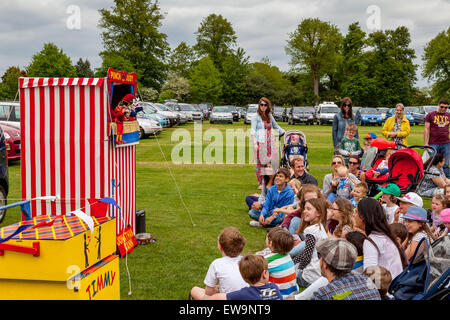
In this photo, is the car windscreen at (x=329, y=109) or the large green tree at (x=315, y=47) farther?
the large green tree at (x=315, y=47)

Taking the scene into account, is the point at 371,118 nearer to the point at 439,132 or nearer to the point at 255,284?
the point at 439,132

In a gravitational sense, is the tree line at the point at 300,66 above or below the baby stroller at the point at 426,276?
above

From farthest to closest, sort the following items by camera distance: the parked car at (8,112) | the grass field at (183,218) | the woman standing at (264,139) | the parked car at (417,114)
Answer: the parked car at (417,114), the parked car at (8,112), the woman standing at (264,139), the grass field at (183,218)

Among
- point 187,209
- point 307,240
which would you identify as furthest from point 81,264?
point 187,209

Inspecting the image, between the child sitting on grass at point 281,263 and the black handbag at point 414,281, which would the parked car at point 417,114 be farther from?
the black handbag at point 414,281

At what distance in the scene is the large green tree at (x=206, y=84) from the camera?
6209 centimetres

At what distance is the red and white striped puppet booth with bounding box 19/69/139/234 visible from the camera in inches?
220

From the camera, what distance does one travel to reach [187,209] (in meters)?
8.70

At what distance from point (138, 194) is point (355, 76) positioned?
5985cm

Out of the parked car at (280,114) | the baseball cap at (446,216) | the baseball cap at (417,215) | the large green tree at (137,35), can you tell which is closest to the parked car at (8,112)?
the baseball cap at (417,215)

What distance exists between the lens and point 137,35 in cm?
6219

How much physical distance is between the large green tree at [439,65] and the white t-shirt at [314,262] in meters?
67.7

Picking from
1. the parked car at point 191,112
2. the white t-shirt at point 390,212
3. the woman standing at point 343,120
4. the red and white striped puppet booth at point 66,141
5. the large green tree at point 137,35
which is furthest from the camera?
the large green tree at point 137,35
